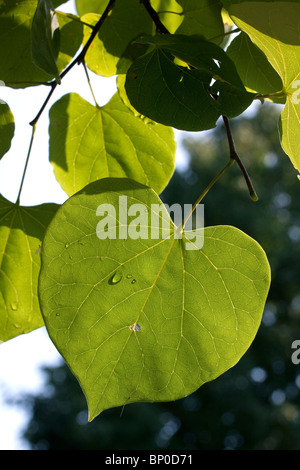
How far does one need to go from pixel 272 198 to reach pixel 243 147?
5.59 ft

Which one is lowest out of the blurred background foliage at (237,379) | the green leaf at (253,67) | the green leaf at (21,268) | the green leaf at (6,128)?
the blurred background foliage at (237,379)

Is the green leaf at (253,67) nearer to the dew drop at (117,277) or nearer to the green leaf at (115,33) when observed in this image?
the green leaf at (115,33)

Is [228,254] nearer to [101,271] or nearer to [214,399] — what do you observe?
[101,271]

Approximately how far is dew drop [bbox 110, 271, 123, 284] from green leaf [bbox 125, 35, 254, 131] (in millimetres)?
161

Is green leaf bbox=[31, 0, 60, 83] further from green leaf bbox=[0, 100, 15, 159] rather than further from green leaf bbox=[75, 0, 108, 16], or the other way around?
green leaf bbox=[75, 0, 108, 16]

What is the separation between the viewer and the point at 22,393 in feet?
32.6

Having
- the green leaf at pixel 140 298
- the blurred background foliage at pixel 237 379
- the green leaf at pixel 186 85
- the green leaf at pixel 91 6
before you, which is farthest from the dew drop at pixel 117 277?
the blurred background foliage at pixel 237 379

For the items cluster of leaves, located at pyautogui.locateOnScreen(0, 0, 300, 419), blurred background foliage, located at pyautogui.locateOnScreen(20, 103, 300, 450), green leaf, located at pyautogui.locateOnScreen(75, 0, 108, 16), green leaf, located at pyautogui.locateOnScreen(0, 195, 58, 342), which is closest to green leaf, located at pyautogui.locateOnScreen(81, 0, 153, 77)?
cluster of leaves, located at pyautogui.locateOnScreen(0, 0, 300, 419)

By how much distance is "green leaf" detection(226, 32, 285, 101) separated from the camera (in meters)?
0.57

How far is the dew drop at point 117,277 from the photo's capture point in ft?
1.61

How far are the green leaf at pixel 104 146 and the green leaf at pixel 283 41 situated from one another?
0.70 feet

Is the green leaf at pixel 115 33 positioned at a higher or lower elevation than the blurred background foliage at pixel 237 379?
higher

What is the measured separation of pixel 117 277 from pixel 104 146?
11.2 inches

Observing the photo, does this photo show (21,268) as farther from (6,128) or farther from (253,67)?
(253,67)
